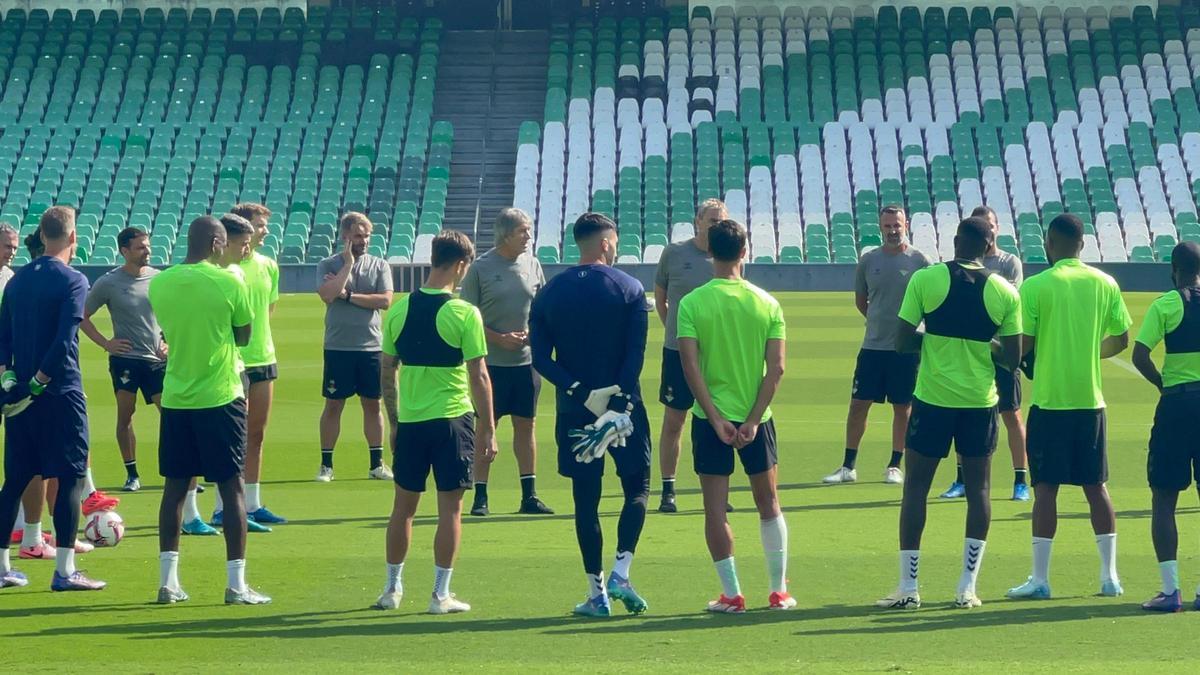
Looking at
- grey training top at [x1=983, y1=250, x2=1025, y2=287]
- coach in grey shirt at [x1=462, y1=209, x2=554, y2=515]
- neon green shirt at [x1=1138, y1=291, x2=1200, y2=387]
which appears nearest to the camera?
neon green shirt at [x1=1138, y1=291, x2=1200, y2=387]

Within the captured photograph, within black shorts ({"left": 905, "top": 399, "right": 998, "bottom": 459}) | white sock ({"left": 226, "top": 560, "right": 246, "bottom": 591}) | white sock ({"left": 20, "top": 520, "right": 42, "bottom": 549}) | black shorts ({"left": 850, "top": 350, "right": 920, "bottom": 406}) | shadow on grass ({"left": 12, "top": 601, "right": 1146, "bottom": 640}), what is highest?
black shorts ({"left": 850, "top": 350, "right": 920, "bottom": 406})

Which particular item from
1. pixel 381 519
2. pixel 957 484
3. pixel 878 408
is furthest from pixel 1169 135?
pixel 381 519

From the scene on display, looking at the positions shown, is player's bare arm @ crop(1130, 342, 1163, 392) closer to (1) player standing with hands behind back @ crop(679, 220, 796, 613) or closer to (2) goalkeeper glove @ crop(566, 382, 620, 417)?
(1) player standing with hands behind back @ crop(679, 220, 796, 613)

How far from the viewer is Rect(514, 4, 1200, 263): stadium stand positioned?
34.2 meters

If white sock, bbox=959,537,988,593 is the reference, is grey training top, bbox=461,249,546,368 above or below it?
above

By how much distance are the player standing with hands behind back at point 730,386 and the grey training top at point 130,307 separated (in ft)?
15.9

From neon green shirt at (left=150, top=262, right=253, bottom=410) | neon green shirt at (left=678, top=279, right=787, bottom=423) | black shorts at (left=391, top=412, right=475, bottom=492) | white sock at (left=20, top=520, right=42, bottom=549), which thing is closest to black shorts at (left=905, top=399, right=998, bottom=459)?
neon green shirt at (left=678, top=279, right=787, bottom=423)

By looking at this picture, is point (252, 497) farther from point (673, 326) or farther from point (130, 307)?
point (673, 326)

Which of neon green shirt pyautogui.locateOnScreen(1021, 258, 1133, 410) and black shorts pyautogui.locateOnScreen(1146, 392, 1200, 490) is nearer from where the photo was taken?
black shorts pyautogui.locateOnScreen(1146, 392, 1200, 490)

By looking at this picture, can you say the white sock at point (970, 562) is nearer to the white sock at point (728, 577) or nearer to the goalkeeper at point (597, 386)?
the white sock at point (728, 577)

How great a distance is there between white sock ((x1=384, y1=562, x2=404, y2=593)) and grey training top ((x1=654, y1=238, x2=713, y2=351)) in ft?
11.2

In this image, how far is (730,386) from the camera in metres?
7.80

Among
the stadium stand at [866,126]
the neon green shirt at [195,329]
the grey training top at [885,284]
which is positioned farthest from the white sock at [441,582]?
the stadium stand at [866,126]

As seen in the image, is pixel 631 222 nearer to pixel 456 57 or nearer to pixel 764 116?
pixel 764 116
